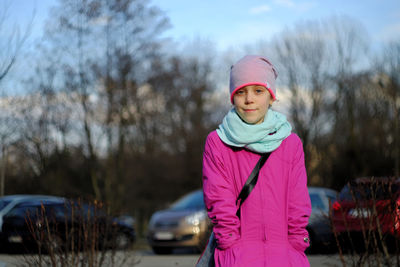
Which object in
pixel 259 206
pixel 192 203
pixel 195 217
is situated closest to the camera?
pixel 259 206

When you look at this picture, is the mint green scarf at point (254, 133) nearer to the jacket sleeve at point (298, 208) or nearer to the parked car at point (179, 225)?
the jacket sleeve at point (298, 208)

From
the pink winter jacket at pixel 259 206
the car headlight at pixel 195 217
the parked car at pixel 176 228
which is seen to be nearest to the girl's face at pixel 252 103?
the pink winter jacket at pixel 259 206

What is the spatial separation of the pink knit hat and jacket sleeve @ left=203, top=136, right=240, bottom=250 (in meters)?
0.34

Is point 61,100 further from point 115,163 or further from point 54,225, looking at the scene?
point 54,225

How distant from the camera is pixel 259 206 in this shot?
2.43 m

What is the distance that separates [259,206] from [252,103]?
0.53 m

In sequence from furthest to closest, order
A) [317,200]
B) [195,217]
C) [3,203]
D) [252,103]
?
1. [195,217]
2. [3,203]
3. [317,200]
4. [252,103]

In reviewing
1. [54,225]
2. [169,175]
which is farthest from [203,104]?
[54,225]

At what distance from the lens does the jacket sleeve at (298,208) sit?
2432mm

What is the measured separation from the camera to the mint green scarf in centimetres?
250

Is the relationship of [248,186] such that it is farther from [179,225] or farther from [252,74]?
[179,225]

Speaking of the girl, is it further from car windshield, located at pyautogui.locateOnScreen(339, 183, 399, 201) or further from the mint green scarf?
car windshield, located at pyautogui.locateOnScreen(339, 183, 399, 201)

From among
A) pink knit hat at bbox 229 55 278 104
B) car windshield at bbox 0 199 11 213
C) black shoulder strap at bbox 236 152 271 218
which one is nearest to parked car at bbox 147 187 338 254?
car windshield at bbox 0 199 11 213

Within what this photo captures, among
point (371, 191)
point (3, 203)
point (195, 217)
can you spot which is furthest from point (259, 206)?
point (3, 203)
